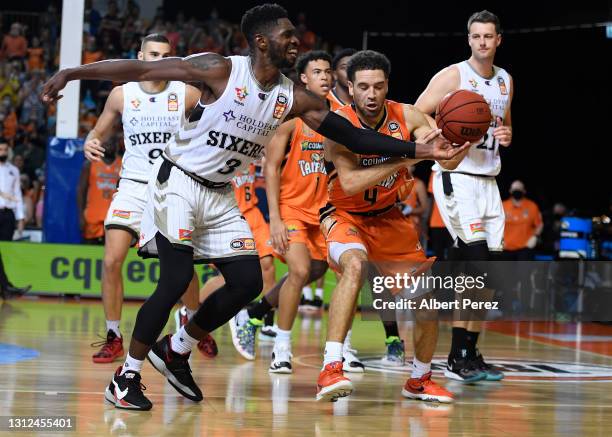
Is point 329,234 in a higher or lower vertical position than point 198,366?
higher

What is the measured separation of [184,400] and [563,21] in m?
13.8

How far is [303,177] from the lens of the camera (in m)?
7.70

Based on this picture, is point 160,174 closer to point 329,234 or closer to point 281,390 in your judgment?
point 329,234

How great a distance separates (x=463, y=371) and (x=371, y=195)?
5.62 ft

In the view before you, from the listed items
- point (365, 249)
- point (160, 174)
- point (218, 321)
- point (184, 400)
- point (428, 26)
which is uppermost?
point (428, 26)

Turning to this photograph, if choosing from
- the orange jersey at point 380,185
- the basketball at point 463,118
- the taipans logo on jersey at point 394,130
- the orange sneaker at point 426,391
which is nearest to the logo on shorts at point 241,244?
the orange jersey at point 380,185

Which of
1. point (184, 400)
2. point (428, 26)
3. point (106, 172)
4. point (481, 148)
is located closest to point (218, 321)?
point (184, 400)

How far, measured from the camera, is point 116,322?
291 inches

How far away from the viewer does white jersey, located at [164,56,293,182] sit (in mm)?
5172

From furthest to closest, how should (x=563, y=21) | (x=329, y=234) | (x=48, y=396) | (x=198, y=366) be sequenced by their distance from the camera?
(x=563, y=21) < (x=198, y=366) < (x=329, y=234) < (x=48, y=396)

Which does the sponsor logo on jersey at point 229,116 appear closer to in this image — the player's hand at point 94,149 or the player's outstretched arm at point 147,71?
the player's outstretched arm at point 147,71

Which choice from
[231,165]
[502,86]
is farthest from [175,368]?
[502,86]

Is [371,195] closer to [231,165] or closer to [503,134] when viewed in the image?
[231,165]

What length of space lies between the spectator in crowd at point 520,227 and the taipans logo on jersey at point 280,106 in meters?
9.77
